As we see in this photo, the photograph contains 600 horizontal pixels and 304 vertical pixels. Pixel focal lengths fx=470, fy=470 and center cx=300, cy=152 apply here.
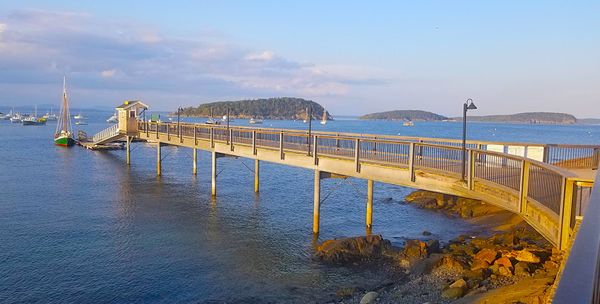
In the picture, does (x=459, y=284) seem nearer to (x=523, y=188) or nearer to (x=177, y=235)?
(x=523, y=188)

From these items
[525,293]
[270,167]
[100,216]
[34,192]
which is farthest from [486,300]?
[270,167]

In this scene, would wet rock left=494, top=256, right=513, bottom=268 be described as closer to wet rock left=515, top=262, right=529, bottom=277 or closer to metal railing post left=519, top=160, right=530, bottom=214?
wet rock left=515, top=262, right=529, bottom=277

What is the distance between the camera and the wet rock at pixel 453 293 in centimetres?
1356

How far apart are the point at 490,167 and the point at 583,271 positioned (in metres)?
12.9

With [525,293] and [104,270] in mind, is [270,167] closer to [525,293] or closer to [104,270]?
[104,270]

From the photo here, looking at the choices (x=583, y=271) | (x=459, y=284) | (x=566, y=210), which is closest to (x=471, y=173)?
(x=459, y=284)

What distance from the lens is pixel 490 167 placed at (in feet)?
47.8

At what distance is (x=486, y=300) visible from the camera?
11.2 metres

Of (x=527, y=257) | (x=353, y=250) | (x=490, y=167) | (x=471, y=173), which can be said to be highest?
(x=490, y=167)

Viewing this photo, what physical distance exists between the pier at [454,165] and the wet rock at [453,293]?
2791mm

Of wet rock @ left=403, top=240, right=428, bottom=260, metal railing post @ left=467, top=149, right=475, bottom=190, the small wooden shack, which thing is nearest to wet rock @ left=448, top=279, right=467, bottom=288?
metal railing post @ left=467, top=149, right=475, bottom=190

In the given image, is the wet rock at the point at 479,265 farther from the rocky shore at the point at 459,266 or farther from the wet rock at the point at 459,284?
the wet rock at the point at 459,284

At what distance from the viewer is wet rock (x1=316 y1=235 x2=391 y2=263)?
728 inches

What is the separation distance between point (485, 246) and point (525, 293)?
27.8ft
